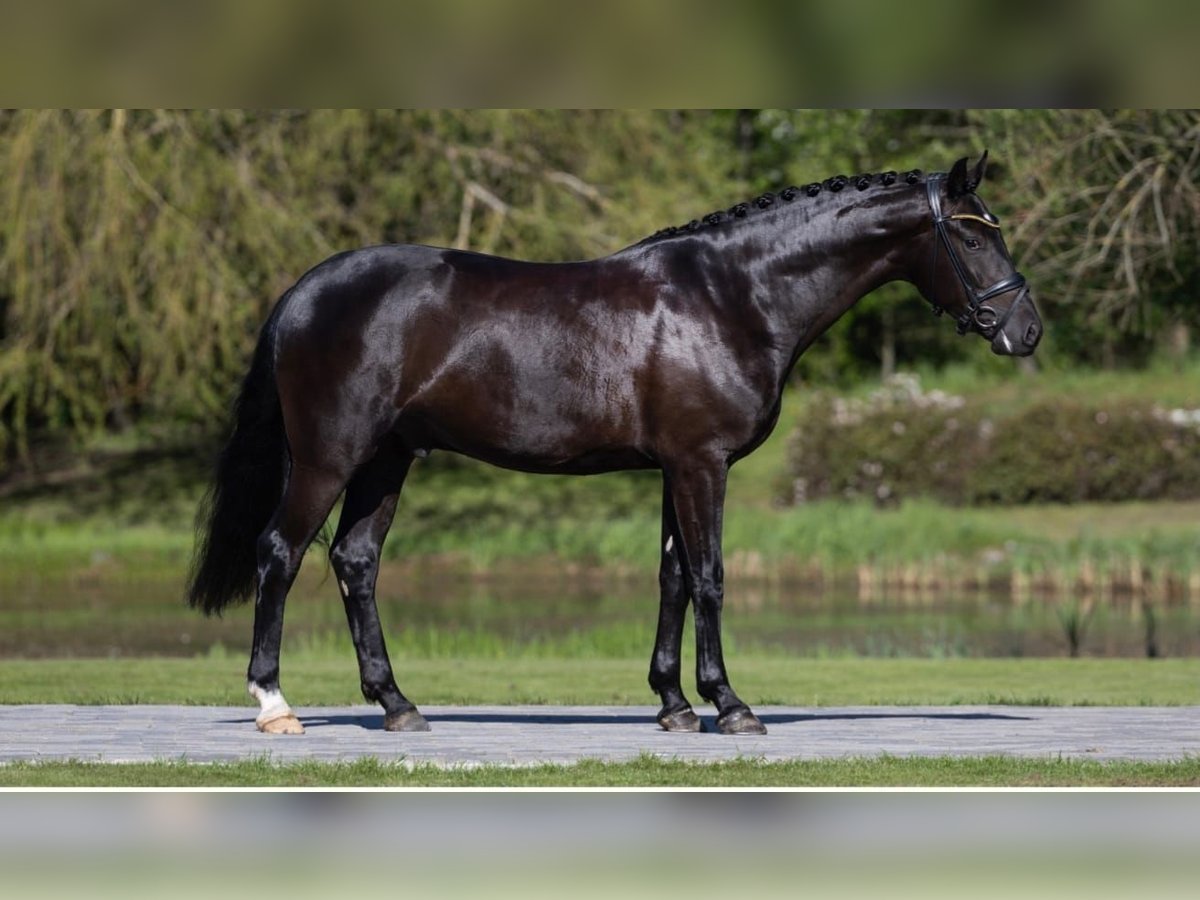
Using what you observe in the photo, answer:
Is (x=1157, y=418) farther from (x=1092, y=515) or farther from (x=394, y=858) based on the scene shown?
(x=394, y=858)

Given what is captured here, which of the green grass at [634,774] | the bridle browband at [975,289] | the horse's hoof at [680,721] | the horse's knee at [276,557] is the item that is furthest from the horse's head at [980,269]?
the horse's knee at [276,557]

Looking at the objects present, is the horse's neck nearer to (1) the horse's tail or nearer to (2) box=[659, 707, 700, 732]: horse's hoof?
(2) box=[659, 707, 700, 732]: horse's hoof

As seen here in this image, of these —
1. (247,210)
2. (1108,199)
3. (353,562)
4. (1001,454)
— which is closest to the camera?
(353,562)

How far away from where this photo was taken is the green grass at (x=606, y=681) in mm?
11930

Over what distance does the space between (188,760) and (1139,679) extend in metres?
7.07

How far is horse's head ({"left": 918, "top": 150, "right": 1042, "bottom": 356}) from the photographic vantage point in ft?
29.7

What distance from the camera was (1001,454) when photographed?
25969mm

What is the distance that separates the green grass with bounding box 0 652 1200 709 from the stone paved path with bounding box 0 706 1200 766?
1089 mm

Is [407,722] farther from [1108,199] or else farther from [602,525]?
[602,525]

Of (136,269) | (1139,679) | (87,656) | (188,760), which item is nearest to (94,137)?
(136,269)

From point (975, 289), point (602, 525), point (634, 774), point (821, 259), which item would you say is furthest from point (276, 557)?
point (602, 525)

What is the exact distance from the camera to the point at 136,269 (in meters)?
23.9

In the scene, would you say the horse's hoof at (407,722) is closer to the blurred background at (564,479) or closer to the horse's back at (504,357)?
the horse's back at (504,357)

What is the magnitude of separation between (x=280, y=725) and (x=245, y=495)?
46.9 inches
